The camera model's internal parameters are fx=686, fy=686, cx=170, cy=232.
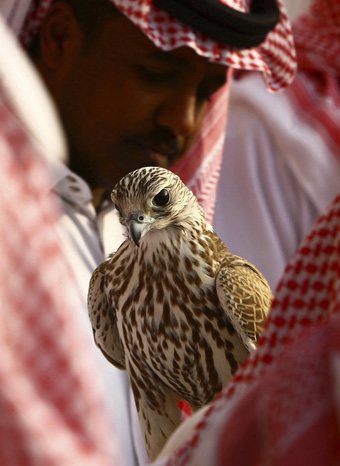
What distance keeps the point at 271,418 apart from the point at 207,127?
1.09ft

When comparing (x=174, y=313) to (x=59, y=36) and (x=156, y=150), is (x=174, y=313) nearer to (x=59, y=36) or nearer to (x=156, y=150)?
(x=156, y=150)

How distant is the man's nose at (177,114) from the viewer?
39 centimetres

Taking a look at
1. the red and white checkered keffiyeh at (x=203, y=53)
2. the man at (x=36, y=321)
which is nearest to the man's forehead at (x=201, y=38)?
the red and white checkered keffiyeh at (x=203, y=53)

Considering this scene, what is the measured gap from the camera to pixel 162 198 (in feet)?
1.03

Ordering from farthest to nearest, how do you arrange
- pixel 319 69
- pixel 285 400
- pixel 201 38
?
pixel 319 69 < pixel 201 38 < pixel 285 400

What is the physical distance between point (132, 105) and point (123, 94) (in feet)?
0.07

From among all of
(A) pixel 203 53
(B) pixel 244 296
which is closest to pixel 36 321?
(B) pixel 244 296

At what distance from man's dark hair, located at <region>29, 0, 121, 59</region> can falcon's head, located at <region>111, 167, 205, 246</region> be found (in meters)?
0.24

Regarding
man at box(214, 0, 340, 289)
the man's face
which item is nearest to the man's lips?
the man's face

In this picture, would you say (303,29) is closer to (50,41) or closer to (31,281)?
(50,41)

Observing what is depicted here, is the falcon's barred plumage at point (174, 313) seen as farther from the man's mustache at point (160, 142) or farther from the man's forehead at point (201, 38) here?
the man's forehead at point (201, 38)

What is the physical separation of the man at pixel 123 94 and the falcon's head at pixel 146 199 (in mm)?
49

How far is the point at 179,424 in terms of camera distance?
1.33 feet

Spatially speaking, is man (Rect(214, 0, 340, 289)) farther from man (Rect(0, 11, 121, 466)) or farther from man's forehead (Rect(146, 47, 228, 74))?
man (Rect(0, 11, 121, 466))
